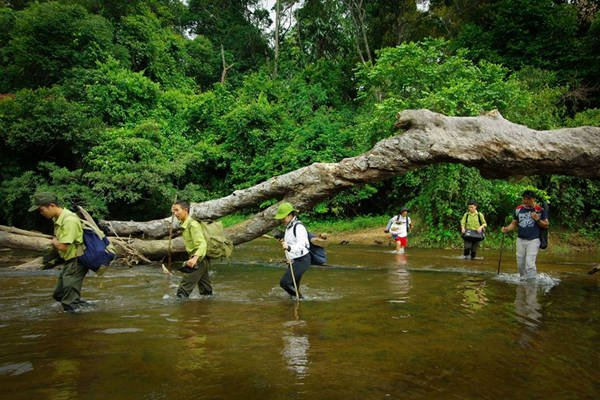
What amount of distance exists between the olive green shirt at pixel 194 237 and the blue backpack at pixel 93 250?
127cm

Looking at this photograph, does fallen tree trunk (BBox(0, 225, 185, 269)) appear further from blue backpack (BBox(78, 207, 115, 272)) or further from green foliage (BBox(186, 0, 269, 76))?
green foliage (BBox(186, 0, 269, 76))

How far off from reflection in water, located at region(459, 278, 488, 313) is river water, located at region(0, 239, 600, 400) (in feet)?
0.14

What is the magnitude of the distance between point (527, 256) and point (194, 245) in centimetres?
684

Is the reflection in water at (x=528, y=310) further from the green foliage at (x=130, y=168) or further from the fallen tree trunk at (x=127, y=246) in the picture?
the green foliage at (x=130, y=168)

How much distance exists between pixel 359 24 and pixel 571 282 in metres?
26.6

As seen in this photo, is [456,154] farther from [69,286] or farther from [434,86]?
[434,86]

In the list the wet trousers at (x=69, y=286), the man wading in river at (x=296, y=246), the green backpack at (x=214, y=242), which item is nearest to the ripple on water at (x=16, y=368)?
the wet trousers at (x=69, y=286)

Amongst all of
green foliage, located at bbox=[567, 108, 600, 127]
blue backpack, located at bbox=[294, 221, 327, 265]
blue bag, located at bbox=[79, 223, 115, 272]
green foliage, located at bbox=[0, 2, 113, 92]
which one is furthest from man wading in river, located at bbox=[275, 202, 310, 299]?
green foliage, located at bbox=[0, 2, 113, 92]

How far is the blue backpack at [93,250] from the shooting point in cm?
675

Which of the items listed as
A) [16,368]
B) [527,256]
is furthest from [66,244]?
[527,256]

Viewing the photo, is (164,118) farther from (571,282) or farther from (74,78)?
(571,282)

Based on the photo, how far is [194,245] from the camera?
288 inches

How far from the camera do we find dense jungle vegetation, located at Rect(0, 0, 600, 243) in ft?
57.5

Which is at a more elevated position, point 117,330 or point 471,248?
point 471,248
